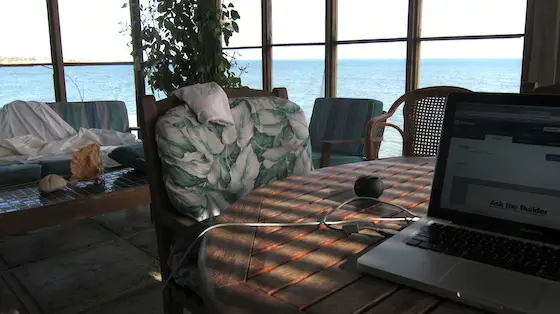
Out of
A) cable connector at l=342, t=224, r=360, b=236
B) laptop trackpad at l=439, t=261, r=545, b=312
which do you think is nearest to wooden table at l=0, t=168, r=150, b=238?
cable connector at l=342, t=224, r=360, b=236

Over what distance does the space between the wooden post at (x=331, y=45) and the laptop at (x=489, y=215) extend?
3668mm

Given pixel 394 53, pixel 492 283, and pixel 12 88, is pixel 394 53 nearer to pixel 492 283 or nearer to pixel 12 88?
pixel 492 283

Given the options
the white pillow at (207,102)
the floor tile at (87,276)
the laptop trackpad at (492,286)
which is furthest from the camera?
the floor tile at (87,276)

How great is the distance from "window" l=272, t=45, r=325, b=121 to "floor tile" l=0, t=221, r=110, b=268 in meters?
2.45

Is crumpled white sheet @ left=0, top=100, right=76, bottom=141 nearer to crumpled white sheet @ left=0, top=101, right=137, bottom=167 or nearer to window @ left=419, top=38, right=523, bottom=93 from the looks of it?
crumpled white sheet @ left=0, top=101, right=137, bottom=167

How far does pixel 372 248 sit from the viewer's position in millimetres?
876

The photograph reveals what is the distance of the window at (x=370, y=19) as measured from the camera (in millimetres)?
4098

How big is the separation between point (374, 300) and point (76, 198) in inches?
86.9

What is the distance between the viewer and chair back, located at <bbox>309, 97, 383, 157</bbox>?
3635mm

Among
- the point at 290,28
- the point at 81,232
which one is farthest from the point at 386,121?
the point at 290,28

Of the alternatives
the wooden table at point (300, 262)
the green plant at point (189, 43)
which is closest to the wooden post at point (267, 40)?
the green plant at point (189, 43)

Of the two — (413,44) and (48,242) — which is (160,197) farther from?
(413,44)

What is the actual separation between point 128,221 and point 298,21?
9.49 ft

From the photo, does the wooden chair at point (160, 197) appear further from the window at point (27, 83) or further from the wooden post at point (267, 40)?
the window at point (27, 83)
